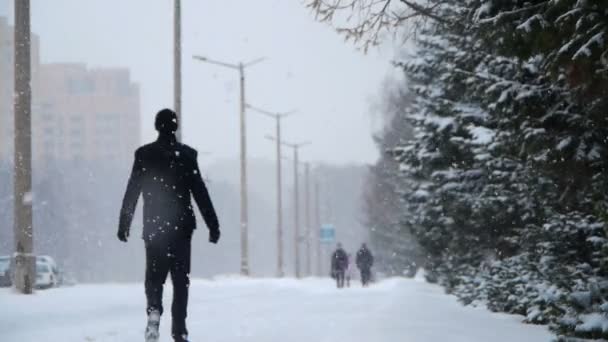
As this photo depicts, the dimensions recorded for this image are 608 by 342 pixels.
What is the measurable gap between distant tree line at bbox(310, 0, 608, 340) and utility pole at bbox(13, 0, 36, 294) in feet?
24.5

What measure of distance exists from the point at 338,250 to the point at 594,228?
2541 cm

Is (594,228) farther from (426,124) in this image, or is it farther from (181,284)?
(426,124)

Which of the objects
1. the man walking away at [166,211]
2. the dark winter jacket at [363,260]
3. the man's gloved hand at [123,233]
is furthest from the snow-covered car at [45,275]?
the man walking away at [166,211]

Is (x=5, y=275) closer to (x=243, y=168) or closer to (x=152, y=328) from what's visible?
(x=243, y=168)

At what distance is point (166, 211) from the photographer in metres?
7.74

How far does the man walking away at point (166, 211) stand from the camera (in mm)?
7682

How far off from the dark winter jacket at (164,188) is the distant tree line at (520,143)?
220cm

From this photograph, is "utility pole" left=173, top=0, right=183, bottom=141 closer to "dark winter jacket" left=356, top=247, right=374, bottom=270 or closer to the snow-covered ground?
the snow-covered ground

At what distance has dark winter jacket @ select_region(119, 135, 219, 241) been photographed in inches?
303

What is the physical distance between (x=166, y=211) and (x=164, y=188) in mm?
231

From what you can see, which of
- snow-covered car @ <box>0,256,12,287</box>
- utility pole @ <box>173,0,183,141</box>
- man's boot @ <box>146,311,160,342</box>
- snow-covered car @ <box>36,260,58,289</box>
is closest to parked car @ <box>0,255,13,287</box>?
snow-covered car @ <box>0,256,12,287</box>

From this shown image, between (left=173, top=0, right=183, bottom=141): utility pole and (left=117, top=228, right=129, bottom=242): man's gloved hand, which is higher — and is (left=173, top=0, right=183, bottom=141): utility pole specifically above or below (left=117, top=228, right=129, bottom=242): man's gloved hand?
above

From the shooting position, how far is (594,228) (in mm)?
10727

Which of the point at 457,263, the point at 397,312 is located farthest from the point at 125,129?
the point at 397,312
